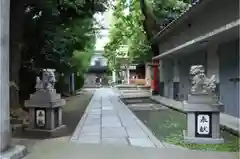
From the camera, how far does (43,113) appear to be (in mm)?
8992

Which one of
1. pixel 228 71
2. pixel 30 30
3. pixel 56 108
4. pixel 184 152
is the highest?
pixel 30 30

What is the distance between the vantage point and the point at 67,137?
859 centimetres

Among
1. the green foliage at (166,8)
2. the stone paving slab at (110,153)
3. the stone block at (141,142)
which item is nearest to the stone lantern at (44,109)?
the stone paving slab at (110,153)

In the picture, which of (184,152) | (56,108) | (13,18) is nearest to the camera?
(184,152)

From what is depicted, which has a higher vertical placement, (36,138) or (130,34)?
(130,34)

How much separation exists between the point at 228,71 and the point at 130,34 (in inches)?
729

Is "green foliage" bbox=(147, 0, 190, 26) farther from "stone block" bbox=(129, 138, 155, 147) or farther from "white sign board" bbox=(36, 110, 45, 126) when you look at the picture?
"stone block" bbox=(129, 138, 155, 147)

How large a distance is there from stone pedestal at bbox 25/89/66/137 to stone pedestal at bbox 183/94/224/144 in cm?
347

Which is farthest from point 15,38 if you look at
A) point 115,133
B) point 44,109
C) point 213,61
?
point 213,61

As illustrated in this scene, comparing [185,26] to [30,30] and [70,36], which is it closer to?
[70,36]

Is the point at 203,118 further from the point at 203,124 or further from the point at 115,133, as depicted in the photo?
the point at 115,133

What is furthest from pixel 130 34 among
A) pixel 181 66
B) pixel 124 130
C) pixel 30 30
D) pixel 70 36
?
pixel 124 130

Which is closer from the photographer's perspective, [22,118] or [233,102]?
[22,118]

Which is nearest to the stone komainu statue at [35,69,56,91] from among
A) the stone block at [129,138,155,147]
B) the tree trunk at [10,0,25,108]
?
the stone block at [129,138,155,147]
